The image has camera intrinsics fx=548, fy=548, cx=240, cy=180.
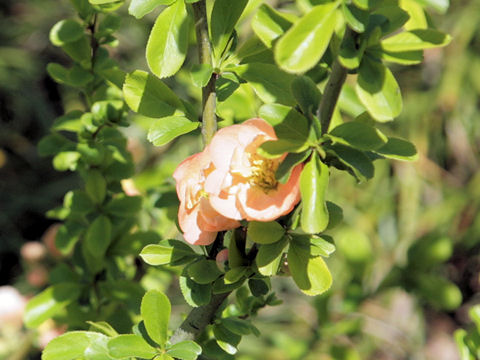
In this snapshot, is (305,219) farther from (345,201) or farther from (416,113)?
(416,113)

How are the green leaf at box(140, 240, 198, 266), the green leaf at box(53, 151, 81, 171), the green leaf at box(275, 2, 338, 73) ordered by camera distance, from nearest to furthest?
the green leaf at box(275, 2, 338, 73)
the green leaf at box(140, 240, 198, 266)
the green leaf at box(53, 151, 81, 171)

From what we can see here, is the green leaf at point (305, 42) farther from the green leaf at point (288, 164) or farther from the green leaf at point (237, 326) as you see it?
the green leaf at point (237, 326)

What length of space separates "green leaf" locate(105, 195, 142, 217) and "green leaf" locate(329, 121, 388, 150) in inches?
10.5

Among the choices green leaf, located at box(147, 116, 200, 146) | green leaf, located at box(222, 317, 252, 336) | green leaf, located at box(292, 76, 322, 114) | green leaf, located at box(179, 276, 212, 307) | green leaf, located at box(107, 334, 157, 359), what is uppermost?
green leaf, located at box(292, 76, 322, 114)

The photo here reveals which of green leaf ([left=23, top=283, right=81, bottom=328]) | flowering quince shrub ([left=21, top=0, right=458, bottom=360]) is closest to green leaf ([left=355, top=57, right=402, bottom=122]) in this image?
flowering quince shrub ([left=21, top=0, right=458, bottom=360])

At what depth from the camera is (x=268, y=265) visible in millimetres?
349

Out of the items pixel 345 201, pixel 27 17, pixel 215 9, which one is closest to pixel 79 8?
pixel 215 9

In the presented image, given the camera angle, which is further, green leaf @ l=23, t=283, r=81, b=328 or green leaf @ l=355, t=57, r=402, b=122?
green leaf @ l=23, t=283, r=81, b=328

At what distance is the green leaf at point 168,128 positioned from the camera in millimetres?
374

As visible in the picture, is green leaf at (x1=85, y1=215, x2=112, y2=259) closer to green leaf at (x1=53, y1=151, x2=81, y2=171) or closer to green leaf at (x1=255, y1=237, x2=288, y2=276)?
green leaf at (x1=53, y1=151, x2=81, y2=171)

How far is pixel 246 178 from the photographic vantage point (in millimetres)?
352

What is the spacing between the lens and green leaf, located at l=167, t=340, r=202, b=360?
0.36 meters

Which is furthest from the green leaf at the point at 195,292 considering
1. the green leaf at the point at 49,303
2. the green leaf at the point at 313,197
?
the green leaf at the point at 49,303

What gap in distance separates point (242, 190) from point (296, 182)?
0.11ft
